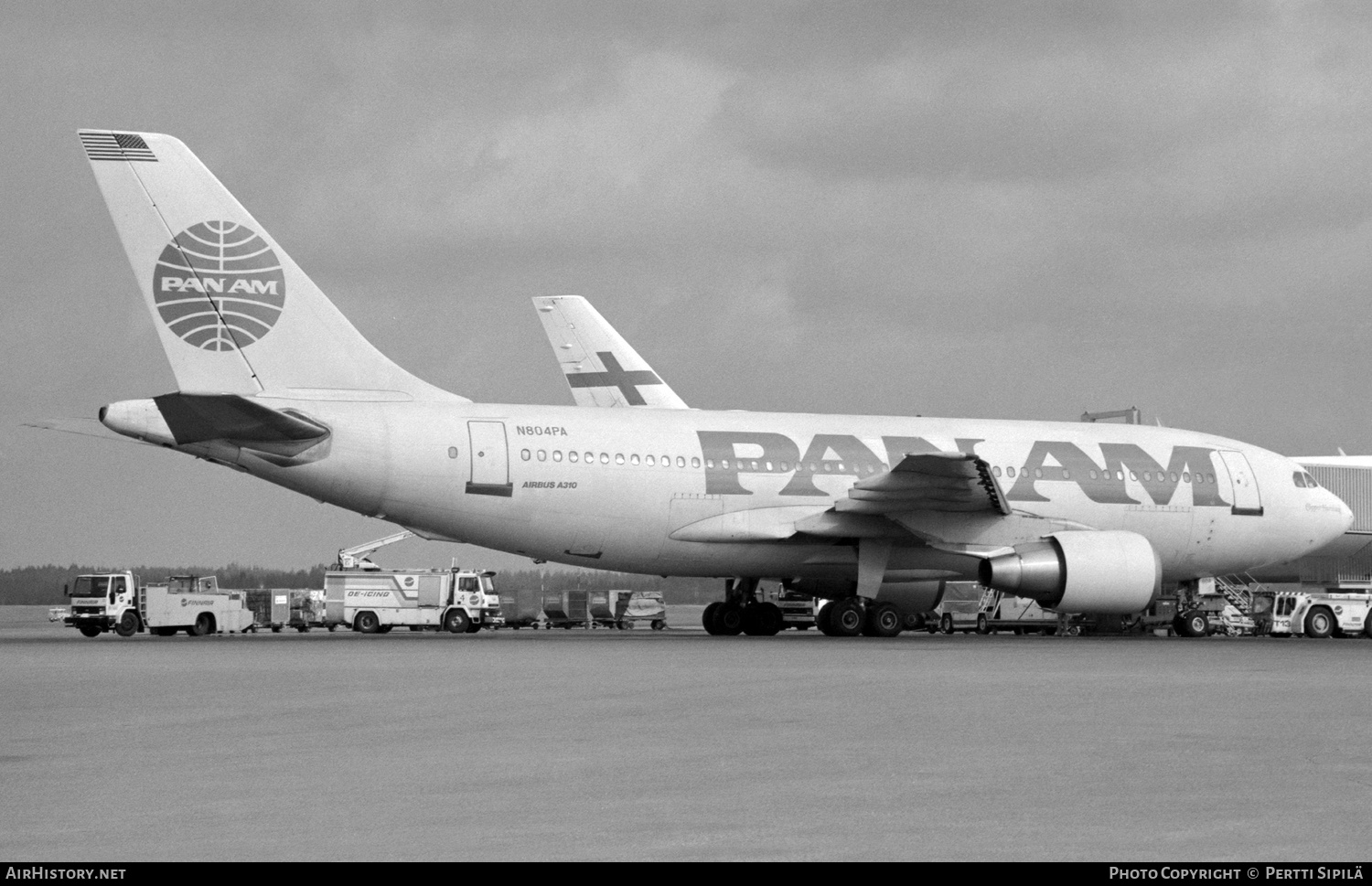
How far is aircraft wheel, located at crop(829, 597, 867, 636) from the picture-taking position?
101 ft

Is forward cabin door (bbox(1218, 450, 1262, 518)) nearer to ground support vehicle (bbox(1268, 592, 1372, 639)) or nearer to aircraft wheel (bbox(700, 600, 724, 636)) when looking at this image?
ground support vehicle (bbox(1268, 592, 1372, 639))

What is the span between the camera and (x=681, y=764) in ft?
33.1

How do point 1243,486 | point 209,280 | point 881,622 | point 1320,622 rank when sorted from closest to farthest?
1. point 209,280
2. point 881,622
3. point 1243,486
4. point 1320,622

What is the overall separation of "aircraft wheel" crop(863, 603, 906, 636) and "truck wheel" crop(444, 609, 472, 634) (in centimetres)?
1528

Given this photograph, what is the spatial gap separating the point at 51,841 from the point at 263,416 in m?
20.0

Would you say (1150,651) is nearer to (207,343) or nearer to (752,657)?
(752,657)

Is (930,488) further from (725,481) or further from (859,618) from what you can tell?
(725,481)

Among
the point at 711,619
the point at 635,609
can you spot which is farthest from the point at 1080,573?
the point at 635,609

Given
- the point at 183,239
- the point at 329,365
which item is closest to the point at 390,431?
the point at 329,365

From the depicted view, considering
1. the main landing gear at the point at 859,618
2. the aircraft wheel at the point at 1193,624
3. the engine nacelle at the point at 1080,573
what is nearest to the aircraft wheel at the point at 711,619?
the main landing gear at the point at 859,618

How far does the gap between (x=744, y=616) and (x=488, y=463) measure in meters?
7.76

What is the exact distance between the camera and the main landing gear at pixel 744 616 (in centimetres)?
3378

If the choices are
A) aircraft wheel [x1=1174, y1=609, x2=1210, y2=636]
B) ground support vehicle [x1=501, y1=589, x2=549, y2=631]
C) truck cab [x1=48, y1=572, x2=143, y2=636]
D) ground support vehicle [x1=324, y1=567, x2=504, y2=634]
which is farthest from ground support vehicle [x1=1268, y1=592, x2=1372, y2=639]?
truck cab [x1=48, y1=572, x2=143, y2=636]

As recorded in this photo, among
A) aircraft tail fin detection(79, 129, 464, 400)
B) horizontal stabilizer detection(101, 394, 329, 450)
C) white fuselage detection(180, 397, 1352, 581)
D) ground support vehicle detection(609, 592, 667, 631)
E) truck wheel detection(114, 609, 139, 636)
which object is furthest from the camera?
ground support vehicle detection(609, 592, 667, 631)
